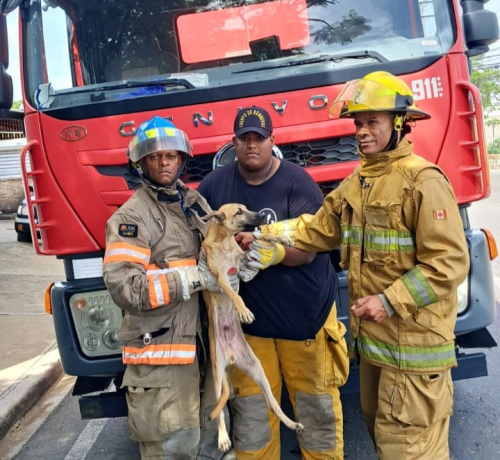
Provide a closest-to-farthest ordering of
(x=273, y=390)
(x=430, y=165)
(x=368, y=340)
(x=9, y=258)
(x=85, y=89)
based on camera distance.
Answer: (x=430, y=165) → (x=368, y=340) → (x=273, y=390) → (x=85, y=89) → (x=9, y=258)

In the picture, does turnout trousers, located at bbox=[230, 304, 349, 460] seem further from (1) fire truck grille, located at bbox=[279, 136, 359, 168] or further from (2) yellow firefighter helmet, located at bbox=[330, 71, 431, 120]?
(2) yellow firefighter helmet, located at bbox=[330, 71, 431, 120]

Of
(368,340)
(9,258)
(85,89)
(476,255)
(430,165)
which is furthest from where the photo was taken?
(9,258)

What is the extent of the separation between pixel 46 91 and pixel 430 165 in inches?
87.0

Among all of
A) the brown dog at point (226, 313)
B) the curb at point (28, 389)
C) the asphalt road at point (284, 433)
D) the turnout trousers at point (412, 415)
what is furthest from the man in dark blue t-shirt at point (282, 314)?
the curb at point (28, 389)

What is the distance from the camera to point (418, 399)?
2.08 m

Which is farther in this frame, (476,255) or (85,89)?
(85,89)

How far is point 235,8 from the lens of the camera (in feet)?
10.5

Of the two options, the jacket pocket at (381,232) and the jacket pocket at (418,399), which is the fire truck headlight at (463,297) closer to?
the jacket pocket at (418,399)

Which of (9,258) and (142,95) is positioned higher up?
(142,95)

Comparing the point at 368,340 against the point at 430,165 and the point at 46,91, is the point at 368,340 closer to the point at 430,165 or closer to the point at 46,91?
the point at 430,165

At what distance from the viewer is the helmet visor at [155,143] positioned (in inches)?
87.7

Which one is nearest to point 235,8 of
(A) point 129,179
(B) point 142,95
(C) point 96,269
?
(B) point 142,95

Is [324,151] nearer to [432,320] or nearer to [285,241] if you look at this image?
[285,241]

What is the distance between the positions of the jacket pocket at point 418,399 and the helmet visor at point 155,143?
1292 mm
